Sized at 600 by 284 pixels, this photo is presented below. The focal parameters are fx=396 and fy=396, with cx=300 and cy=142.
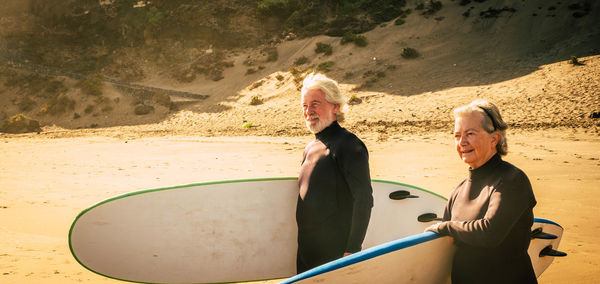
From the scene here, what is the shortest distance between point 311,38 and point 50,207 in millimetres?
20172

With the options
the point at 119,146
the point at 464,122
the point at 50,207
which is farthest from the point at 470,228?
the point at 119,146

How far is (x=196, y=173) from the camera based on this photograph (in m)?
7.54

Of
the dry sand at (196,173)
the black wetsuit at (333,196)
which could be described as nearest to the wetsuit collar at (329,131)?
the black wetsuit at (333,196)

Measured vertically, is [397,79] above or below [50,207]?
above

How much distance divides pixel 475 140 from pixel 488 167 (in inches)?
4.6

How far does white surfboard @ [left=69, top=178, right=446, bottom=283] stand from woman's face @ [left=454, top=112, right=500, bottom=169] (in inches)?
58.6

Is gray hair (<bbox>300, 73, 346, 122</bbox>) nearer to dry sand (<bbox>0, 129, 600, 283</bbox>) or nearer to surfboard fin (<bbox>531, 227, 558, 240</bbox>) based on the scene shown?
surfboard fin (<bbox>531, 227, 558, 240</bbox>)

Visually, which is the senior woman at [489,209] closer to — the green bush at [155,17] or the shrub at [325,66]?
the shrub at [325,66]

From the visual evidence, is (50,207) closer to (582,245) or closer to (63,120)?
(582,245)

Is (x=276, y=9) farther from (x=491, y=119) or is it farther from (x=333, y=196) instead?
(x=491, y=119)

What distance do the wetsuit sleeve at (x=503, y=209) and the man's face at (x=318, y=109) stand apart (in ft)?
2.83

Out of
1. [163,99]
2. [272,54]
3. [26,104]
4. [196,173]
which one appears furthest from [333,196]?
[272,54]

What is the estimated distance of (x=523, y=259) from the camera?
1544 millimetres

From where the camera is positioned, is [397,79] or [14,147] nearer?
[14,147]
